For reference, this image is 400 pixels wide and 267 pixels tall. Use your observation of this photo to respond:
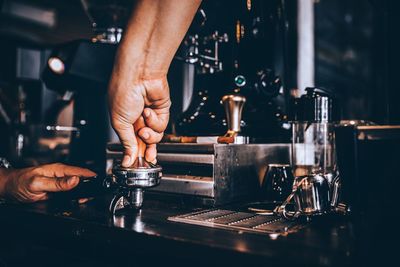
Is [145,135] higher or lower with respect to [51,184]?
higher

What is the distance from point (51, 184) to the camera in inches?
49.1

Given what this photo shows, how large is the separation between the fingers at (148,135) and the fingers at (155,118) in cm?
1

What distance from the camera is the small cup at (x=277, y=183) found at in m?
1.29

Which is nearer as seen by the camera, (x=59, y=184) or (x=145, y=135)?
(x=145, y=135)

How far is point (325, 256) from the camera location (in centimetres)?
71

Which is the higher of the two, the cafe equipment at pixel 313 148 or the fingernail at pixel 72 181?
the cafe equipment at pixel 313 148

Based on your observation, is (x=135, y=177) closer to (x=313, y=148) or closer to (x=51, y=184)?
(x=51, y=184)

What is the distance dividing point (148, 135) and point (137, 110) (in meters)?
0.08

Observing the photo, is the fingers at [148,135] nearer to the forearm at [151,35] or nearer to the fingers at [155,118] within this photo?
the fingers at [155,118]

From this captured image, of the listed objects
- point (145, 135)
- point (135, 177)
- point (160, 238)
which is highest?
point (145, 135)

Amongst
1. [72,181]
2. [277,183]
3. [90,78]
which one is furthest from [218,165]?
[90,78]

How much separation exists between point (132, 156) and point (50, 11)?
2644 mm

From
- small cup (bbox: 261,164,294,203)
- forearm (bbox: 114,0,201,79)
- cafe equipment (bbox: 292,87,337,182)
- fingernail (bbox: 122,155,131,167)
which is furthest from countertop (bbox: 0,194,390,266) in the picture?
cafe equipment (bbox: 292,87,337,182)

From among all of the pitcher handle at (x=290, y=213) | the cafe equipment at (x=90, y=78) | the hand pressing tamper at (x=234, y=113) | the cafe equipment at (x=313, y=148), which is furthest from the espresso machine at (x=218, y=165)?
the cafe equipment at (x=90, y=78)
